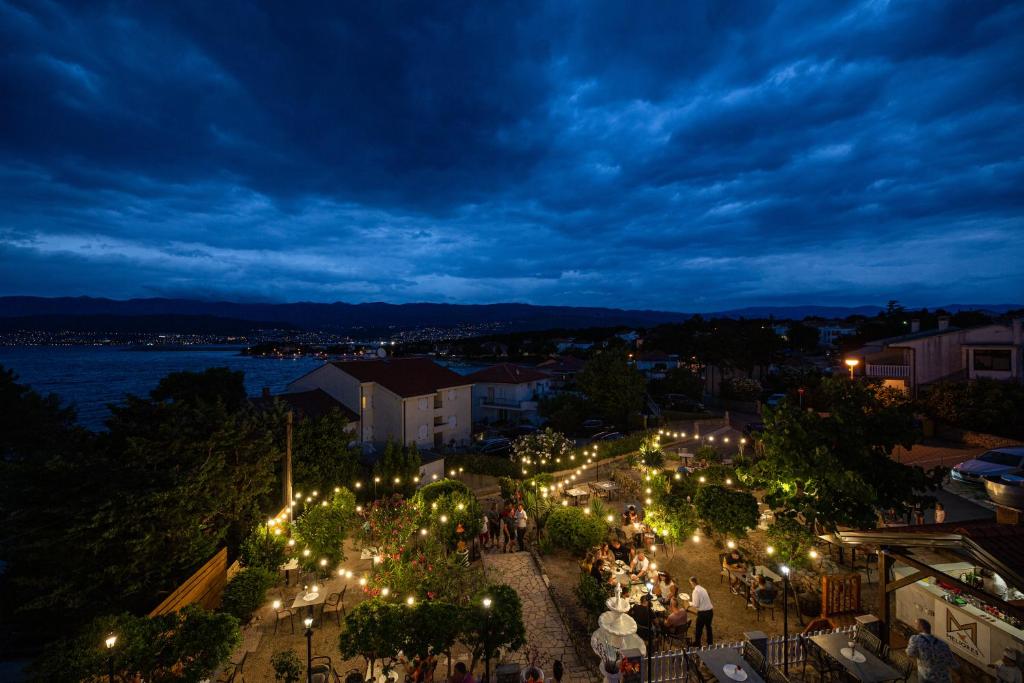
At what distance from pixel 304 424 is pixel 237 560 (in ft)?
18.0

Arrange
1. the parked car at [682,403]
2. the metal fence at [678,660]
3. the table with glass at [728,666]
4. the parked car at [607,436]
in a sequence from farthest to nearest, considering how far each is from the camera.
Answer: the parked car at [682,403] < the parked car at [607,436] < the metal fence at [678,660] < the table with glass at [728,666]

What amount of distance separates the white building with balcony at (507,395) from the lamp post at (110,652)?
39.5 metres

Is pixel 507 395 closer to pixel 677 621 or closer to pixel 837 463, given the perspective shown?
pixel 677 621

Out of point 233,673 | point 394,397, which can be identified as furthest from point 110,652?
point 394,397

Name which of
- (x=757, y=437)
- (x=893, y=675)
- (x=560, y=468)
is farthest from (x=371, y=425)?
(x=893, y=675)

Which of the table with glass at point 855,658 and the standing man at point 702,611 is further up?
the table with glass at point 855,658

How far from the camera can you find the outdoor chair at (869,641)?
9.00 metres

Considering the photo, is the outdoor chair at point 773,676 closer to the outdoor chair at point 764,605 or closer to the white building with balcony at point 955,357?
the outdoor chair at point 764,605

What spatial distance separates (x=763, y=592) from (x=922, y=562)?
148 inches

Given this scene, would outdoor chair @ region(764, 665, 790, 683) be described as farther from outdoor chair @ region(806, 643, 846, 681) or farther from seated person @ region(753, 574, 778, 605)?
seated person @ region(753, 574, 778, 605)

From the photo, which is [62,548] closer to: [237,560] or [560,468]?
[237,560]

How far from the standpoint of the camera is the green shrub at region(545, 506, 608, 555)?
617 inches

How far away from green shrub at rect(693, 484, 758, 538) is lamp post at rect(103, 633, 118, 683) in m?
13.1

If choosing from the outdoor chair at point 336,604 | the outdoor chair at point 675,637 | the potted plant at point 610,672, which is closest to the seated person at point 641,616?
the outdoor chair at point 675,637
